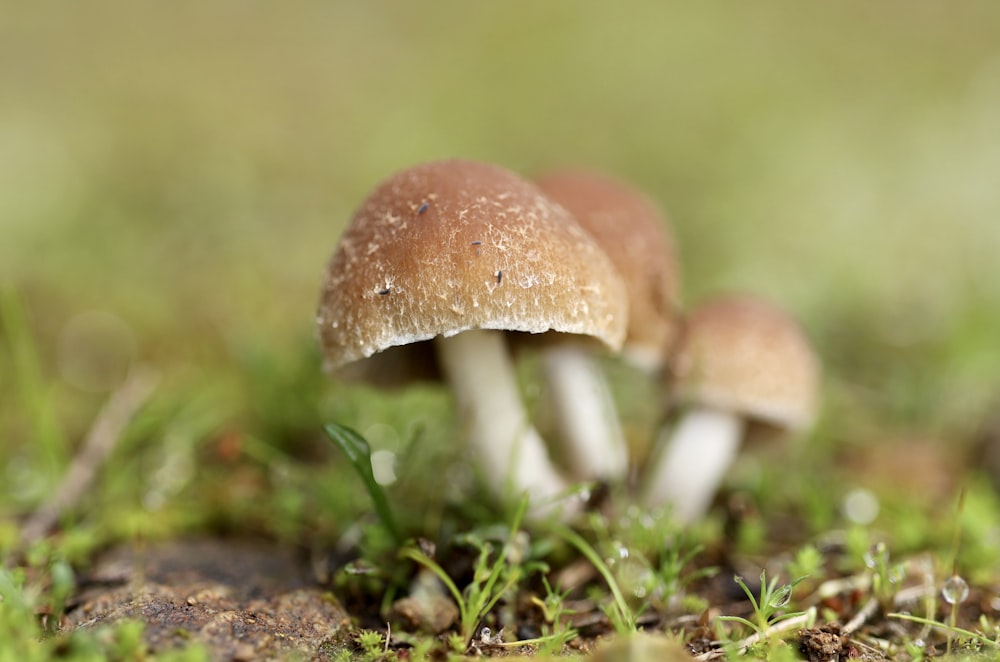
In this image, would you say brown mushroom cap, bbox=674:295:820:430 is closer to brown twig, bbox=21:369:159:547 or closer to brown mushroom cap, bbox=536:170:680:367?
brown mushroom cap, bbox=536:170:680:367

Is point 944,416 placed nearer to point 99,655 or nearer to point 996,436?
point 996,436

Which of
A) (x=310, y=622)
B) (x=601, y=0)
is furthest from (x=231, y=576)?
(x=601, y=0)

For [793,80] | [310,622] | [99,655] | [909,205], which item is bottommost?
[310,622]

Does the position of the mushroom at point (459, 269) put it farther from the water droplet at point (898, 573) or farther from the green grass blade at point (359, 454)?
the water droplet at point (898, 573)

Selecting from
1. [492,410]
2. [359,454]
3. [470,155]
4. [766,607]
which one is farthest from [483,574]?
[470,155]

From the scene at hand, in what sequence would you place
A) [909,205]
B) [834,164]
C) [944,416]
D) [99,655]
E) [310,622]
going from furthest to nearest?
[834,164] → [909,205] → [944,416] → [310,622] → [99,655]
